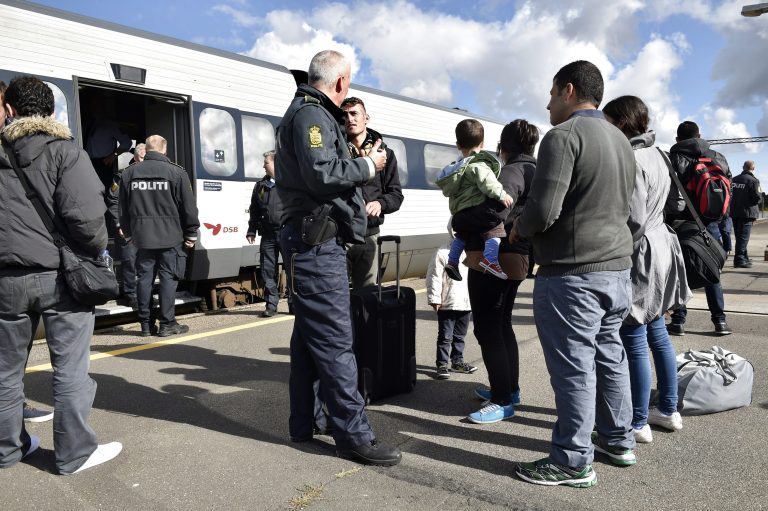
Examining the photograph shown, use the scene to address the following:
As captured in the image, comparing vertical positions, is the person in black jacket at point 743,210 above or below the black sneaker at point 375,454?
above

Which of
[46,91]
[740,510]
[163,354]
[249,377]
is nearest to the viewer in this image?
[740,510]

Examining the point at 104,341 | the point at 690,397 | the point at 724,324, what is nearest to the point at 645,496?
the point at 690,397

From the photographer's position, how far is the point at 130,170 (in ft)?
20.6

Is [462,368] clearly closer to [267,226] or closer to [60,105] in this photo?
[267,226]

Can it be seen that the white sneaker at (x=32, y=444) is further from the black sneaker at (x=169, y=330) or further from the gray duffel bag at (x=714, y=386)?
the gray duffel bag at (x=714, y=386)

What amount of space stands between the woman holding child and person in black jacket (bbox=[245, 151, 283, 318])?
3797 millimetres

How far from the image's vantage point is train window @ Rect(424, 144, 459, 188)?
35.1 ft

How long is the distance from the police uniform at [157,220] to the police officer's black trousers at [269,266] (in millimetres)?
1142

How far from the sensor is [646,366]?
11.3 feet

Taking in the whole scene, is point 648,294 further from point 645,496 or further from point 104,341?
point 104,341

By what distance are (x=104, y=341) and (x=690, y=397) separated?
5.15 m

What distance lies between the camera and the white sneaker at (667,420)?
3.64m

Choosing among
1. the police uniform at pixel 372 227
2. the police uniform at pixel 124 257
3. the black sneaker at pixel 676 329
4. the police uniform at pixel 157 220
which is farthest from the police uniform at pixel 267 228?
the black sneaker at pixel 676 329

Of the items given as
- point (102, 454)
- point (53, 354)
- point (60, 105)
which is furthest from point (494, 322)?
point (60, 105)
